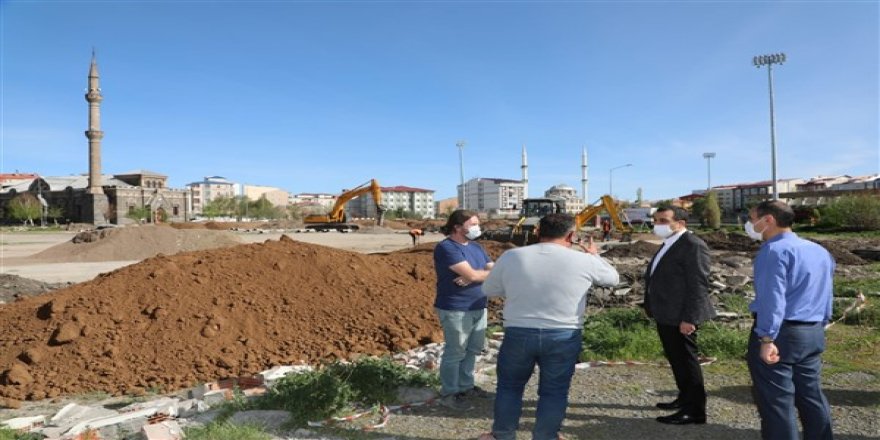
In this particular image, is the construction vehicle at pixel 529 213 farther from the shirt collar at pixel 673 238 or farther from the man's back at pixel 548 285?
the man's back at pixel 548 285

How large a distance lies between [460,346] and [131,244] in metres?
23.2

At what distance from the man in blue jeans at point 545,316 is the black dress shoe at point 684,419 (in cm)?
144

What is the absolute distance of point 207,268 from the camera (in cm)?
891

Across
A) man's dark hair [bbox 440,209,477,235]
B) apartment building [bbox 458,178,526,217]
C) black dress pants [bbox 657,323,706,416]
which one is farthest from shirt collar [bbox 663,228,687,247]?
apartment building [bbox 458,178,526,217]

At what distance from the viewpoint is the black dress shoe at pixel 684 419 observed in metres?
4.59

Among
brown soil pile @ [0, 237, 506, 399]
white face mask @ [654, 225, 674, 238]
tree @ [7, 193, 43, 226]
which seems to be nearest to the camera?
white face mask @ [654, 225, 674, 238]

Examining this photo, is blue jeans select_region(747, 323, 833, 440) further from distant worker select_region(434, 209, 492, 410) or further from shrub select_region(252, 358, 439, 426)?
shrub select_region(252, 358, 439, 426)

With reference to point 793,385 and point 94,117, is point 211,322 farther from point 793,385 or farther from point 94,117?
point 94,117

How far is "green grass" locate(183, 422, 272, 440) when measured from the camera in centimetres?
425

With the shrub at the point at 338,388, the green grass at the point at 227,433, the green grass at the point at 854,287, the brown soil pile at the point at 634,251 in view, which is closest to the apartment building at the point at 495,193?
the brown soil pile at the point at 634,251

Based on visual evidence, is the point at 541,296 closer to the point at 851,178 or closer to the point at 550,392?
the point at 550,392

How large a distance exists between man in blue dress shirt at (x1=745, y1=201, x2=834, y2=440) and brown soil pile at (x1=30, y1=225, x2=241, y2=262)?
22.8 m

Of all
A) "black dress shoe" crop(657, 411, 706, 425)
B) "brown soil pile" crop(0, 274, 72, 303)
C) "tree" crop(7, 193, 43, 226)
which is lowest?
"black dress shoe" crop(657, 411, 706, 425)

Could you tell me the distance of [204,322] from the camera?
25.0 feet
